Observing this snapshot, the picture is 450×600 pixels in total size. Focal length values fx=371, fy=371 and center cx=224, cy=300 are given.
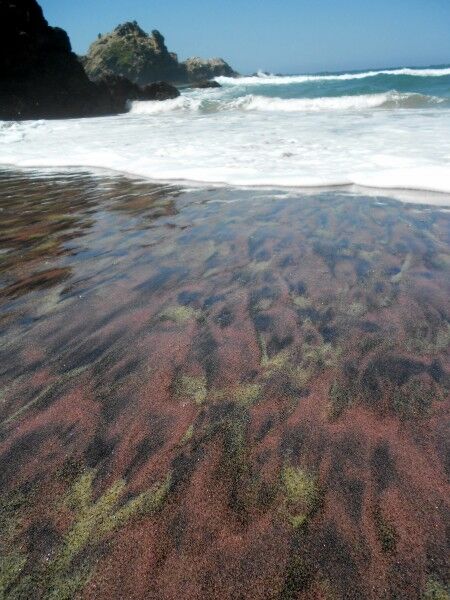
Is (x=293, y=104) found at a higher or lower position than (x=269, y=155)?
lower

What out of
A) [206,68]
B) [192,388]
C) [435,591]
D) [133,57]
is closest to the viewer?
[435,591]

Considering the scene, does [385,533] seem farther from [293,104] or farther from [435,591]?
[293,104]

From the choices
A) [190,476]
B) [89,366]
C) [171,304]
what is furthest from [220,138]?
[190,476]

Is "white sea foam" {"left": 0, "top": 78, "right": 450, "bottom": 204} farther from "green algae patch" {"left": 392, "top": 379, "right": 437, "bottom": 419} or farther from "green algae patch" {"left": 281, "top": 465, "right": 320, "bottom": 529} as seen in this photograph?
"green algae patch" {"left": 281, "top": 465, "right": 320, "bottom": 529}

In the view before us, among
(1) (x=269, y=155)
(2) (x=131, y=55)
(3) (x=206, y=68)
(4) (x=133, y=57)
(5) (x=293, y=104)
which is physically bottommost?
(5) (x=293, y=104)

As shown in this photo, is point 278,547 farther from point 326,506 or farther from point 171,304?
point 171,304

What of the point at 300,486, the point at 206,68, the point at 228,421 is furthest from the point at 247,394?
the point at 206,68

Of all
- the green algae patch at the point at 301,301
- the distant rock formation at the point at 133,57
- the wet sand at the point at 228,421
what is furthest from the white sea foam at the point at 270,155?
the distant rock formation at the point at 133,57

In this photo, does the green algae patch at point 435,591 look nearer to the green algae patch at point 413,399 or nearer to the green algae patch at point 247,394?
the green algae patch at point 413,399
